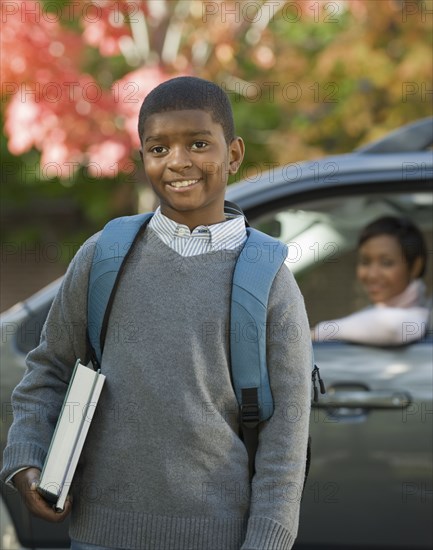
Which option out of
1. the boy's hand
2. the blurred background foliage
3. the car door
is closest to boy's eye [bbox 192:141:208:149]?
the boy's hand

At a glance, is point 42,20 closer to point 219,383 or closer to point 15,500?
point 15,500

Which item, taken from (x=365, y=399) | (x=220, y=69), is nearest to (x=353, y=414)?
(x=365, y=399)

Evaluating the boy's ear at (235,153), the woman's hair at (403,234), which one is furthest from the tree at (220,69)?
the boy's ear at (235,153)

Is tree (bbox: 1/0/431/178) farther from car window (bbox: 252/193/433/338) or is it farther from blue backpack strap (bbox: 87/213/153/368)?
blue backpack strap (bbox: 87/213/153/368)

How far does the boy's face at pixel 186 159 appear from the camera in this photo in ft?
7.30

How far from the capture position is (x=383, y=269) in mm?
4184

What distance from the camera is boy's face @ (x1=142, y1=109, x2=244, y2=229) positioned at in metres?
2.23

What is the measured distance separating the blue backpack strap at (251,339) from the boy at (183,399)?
2 centimetres

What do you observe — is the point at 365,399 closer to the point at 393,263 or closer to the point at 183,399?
the point at 393,263

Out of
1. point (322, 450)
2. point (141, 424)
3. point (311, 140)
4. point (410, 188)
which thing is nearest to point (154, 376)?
point (141, 424)

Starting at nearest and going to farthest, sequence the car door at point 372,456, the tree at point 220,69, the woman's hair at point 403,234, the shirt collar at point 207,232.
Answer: the shirt collar at point 207,232 < the car door at point 372,456 < the woman's hair at point 403,234 < the tree at point 220,69

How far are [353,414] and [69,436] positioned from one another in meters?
1.50

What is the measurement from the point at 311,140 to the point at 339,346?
195 inches

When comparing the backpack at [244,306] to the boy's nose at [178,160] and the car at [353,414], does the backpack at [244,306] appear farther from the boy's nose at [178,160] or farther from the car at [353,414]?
the car at [353,414]
